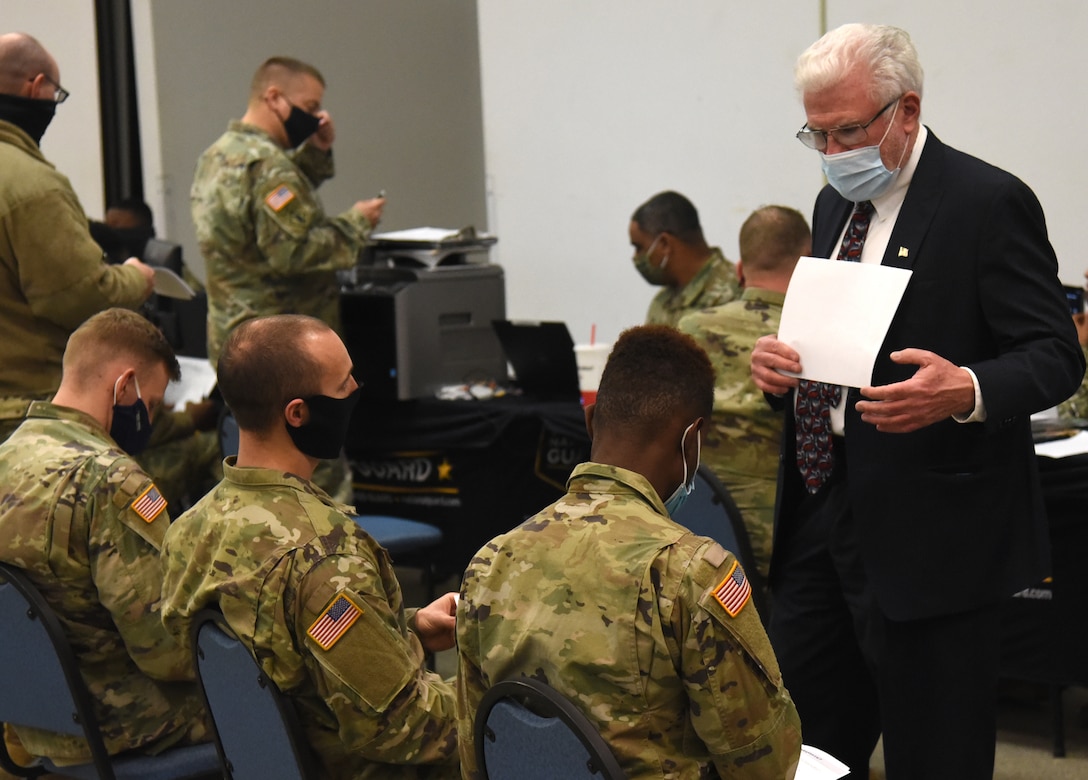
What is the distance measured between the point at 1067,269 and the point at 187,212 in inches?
191

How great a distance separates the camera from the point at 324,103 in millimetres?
7586

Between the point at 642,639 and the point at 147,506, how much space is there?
1.23 meters

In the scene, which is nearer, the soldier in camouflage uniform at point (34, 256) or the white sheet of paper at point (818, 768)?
the white sheet of paper at point (818, 768)

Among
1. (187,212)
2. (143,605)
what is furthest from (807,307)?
(187,212)

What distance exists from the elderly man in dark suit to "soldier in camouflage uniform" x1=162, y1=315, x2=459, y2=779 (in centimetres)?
71

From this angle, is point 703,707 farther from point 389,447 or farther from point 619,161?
point 619,161

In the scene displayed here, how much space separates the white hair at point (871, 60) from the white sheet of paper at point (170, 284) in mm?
2321

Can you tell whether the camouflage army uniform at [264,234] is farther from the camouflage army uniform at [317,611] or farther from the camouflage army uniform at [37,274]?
the camouflage army uniform at [317,611]

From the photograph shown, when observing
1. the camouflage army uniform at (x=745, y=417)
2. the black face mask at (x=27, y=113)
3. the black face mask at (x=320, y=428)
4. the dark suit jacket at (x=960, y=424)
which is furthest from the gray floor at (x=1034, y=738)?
the black face mask at (x=27, y=113)

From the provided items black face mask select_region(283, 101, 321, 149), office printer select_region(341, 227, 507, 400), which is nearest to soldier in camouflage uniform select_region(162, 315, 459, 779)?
office printer select_region(341, 227, 507, 400)

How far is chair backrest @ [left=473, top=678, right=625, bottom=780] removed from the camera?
1.44m

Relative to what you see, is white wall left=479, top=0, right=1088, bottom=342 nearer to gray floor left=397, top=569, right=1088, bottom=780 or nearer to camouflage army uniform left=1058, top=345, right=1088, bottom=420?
camouflage army uniform left=1058, top=345, right=1088, bottom=420

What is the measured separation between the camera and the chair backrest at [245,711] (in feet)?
6.05

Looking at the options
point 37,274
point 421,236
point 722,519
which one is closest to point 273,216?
point 421,236
